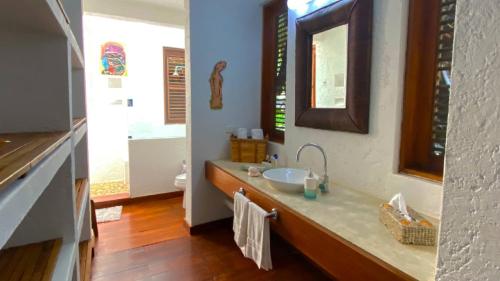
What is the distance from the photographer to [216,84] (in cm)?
277

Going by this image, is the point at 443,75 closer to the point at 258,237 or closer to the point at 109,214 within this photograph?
the point at 258,237

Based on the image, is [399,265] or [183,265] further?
[183,265]

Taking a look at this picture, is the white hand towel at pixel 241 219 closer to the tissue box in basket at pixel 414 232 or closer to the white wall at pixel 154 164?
the tissue box in basket at pixel 414 232

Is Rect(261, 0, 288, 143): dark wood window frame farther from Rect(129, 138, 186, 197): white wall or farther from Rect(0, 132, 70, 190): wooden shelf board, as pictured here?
Rect(0, 132, 70, 190): wooden shelf board

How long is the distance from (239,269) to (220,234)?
64cm

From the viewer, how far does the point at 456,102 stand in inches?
23.8

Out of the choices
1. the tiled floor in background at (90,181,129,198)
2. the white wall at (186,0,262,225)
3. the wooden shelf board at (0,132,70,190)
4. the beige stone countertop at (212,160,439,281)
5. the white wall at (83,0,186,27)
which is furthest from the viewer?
the tiled floor in background at (90,181,129,198)

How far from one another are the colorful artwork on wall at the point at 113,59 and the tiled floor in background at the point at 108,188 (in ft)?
5.64

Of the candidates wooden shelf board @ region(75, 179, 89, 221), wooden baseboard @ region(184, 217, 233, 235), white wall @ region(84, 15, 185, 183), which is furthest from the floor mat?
wooden shelf board @ region(75, 179, 89, 221)

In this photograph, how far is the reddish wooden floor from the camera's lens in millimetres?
A: 2174

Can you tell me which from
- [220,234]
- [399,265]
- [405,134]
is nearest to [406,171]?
[405,134]

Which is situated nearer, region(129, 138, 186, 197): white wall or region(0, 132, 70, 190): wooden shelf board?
region(0, 132, 70, 190): wooden shelf board

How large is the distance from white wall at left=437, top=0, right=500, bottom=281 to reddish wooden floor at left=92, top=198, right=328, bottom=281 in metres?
1.78

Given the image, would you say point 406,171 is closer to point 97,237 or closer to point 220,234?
point 220,234
